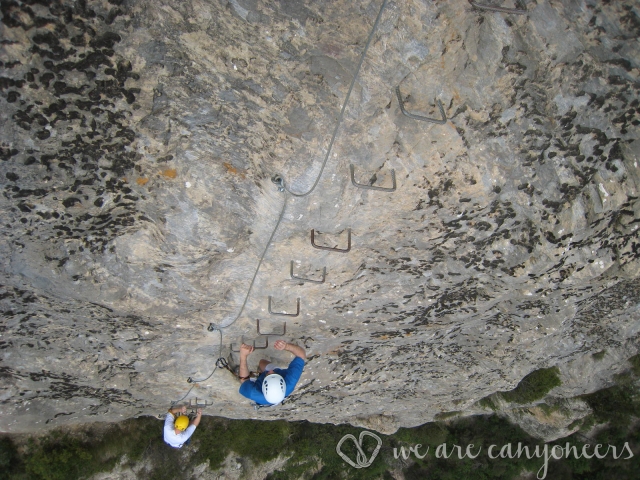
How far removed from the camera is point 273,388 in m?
4.05

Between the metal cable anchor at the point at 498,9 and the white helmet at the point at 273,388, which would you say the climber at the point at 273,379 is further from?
the metal cable anchor at the point at 498,9

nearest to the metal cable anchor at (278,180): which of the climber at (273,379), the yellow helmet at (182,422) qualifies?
the climber at (273,379)

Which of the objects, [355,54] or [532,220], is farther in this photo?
[532,220]

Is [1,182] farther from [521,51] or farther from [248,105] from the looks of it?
[521,51]

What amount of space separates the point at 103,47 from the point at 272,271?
2042mm

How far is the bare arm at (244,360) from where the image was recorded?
414 cm

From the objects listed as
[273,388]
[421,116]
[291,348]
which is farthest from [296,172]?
[273,388]

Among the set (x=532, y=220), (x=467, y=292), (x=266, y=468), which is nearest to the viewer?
(x=532, y=220)

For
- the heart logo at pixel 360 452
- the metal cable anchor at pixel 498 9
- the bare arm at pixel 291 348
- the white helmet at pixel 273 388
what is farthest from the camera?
the heart logo at pixel 360 452

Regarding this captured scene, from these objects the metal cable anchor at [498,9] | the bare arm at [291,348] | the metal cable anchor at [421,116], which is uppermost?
the metal cable anchor at [498,9]

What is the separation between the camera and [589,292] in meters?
3.88

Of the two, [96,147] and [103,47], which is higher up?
[103,47]

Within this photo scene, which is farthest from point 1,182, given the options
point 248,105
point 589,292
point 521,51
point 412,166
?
point 589,292

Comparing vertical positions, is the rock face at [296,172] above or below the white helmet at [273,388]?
above
